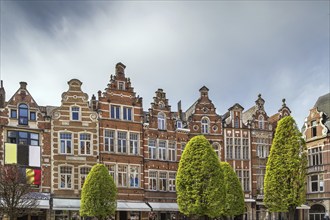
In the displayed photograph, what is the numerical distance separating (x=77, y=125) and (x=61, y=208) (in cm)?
664

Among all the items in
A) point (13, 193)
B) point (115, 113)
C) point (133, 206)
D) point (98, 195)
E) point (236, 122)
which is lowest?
point (133, 206)

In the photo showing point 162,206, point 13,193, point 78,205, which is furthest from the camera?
point 162,206

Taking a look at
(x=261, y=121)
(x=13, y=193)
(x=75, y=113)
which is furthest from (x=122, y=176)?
(x=261, y=121)

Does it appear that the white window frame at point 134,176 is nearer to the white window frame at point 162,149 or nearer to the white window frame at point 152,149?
the white window frame at point 152,149

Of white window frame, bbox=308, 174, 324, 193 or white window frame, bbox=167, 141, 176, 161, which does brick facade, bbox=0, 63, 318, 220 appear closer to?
white window frame, bbox=167, 141, 176, 161

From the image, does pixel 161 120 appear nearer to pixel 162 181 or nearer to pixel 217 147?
pixel 162 181

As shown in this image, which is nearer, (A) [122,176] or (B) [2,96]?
→ (B) [2,96]

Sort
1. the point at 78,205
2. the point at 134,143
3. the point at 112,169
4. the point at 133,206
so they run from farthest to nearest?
the point at 134,143 < the point at 112,169 < the point at 133,206 < the point at 78,205

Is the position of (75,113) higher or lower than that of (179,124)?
higher

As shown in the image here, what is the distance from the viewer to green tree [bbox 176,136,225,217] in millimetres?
34062

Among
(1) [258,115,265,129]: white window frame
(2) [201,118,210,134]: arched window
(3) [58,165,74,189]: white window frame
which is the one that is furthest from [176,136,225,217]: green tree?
(1) [258,115,265,129]: white window frame

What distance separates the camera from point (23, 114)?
38.0 meters

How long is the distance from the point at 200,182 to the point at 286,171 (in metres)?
7.01

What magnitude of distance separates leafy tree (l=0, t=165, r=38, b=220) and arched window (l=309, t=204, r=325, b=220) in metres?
29.4
